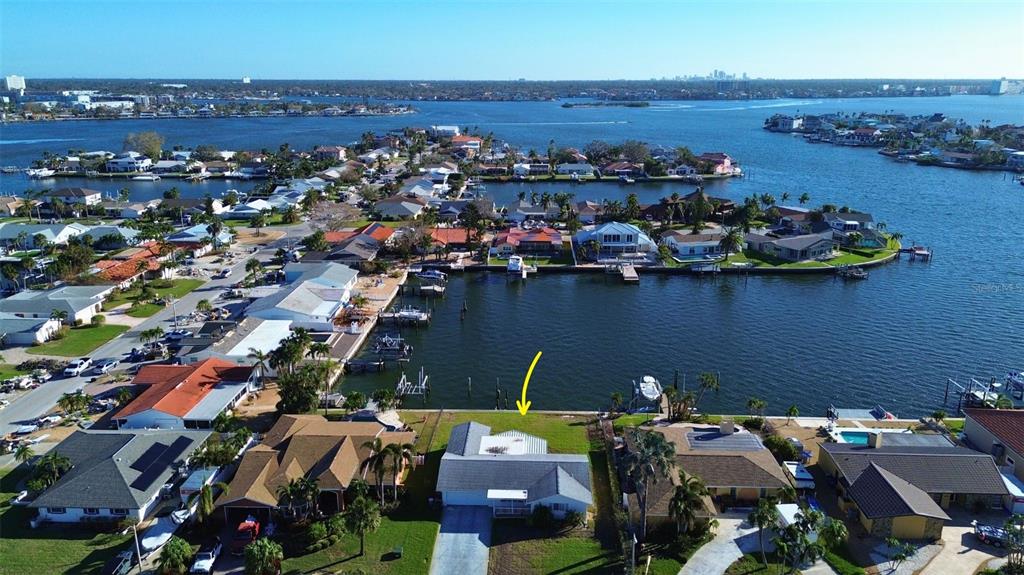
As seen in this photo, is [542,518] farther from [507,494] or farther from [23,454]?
[23,454]

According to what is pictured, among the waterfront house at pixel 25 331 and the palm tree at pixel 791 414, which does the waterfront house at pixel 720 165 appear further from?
the waterfront house at pixel 25 331

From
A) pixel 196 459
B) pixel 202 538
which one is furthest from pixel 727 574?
pixel 196 459

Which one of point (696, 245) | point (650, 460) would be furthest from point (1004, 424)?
point (696, 245)

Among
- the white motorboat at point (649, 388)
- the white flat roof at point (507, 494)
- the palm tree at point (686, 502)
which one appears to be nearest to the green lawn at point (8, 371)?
the white flat roof at point (507, 494)

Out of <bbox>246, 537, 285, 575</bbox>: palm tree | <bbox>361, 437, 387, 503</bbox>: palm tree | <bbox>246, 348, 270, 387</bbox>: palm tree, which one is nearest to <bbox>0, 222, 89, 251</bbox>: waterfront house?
<bbox>246, 348, 270, 387</bbox>: palm tree

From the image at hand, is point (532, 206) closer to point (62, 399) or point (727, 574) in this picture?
point (62, 399)

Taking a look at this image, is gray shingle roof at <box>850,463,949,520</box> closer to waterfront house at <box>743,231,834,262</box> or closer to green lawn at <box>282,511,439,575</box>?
green lawn at <box>282,511,439,575</box>
